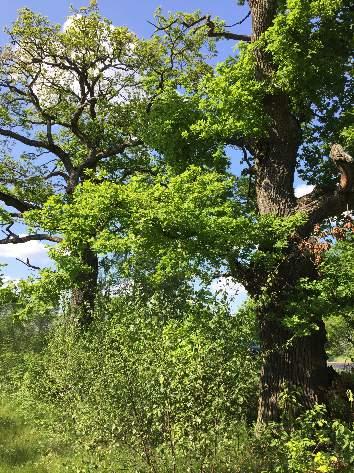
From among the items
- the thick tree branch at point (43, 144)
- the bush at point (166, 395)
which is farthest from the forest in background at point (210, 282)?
the thick tree branch at point (43, 144)

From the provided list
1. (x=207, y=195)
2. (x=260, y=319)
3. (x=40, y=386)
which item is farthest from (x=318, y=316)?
(x=40, y=386)

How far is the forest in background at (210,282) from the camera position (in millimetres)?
6625

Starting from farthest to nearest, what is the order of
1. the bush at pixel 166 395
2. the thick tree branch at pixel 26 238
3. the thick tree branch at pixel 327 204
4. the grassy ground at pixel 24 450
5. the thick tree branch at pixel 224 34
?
the thick tree branch at pixel 26 238 → the thick tree branch at pixel 224 34 → the thick tree branch at pixel 327 204 → the grassy ground at pixel 24 450 → the bush at pixel 166 395

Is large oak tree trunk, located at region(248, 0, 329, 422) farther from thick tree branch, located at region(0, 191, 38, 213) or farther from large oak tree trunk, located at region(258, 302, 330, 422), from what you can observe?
thick tree branch, located at region(0, 191, 38, 213)

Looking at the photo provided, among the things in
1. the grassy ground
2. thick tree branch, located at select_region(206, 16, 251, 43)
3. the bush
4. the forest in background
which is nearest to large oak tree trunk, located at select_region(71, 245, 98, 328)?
the forest in background

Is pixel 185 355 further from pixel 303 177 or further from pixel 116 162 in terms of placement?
pixel 116 162

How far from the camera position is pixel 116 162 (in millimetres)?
22422

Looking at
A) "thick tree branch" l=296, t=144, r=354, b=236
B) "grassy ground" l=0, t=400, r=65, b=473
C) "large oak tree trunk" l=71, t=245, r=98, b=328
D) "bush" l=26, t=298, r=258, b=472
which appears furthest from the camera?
"thick tree branch" l=296, t=144, r=354, b=236

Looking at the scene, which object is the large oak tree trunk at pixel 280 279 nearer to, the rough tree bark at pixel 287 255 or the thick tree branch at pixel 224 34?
the rough tree bark at pixel 287 255

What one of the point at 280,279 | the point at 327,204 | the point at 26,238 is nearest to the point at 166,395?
the point at 280,279

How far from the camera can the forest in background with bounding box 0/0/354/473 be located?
6.62 metres

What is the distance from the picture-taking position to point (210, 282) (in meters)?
10.0

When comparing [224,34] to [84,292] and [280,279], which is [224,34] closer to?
[280,279]

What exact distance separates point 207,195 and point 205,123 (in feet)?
9.41
